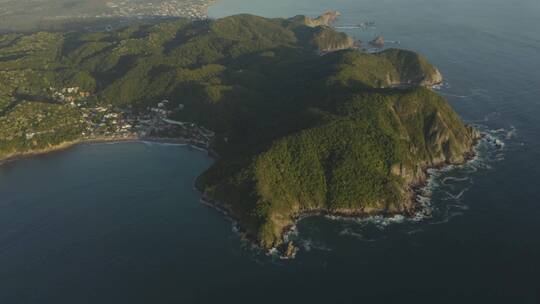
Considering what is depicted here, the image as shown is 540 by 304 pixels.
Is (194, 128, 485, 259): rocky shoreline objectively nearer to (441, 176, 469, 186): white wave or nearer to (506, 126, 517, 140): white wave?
(441, 176, 469, 186): white wave

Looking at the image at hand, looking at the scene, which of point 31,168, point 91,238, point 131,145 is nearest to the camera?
point 91,238

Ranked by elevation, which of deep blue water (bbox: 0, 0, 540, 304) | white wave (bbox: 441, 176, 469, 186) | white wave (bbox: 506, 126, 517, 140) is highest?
white wave (bbox: 506, 126, 517, 140)

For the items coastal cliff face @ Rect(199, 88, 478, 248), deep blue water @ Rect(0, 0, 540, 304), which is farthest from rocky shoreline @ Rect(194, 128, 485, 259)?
deep blue water @ Rect(0, 0, 540, 304)

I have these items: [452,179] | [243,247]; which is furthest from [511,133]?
[243,247]

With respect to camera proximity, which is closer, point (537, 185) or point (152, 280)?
point (152, 280)

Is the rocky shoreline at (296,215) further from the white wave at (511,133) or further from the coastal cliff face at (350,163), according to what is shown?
the white wave at (511,133)

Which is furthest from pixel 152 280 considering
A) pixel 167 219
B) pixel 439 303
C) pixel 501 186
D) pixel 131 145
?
pixel 501 186

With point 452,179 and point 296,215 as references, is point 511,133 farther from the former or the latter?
point 296,215

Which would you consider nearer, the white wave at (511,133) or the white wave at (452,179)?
the white wave at (452,179)

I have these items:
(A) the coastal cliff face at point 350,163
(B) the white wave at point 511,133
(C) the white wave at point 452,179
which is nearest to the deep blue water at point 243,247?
(C) the white wave at point 452,179

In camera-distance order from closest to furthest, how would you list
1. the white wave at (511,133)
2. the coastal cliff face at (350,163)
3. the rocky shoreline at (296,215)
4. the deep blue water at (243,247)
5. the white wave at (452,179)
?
the deep blue water at (243,247) → the rocky shoreline at (296,215) → the coastal cliff face at (350,163) → the white wave at (452,179) → the white wave at (511,133)

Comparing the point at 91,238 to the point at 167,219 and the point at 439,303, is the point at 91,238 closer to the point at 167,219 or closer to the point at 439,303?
the point at 167,219
